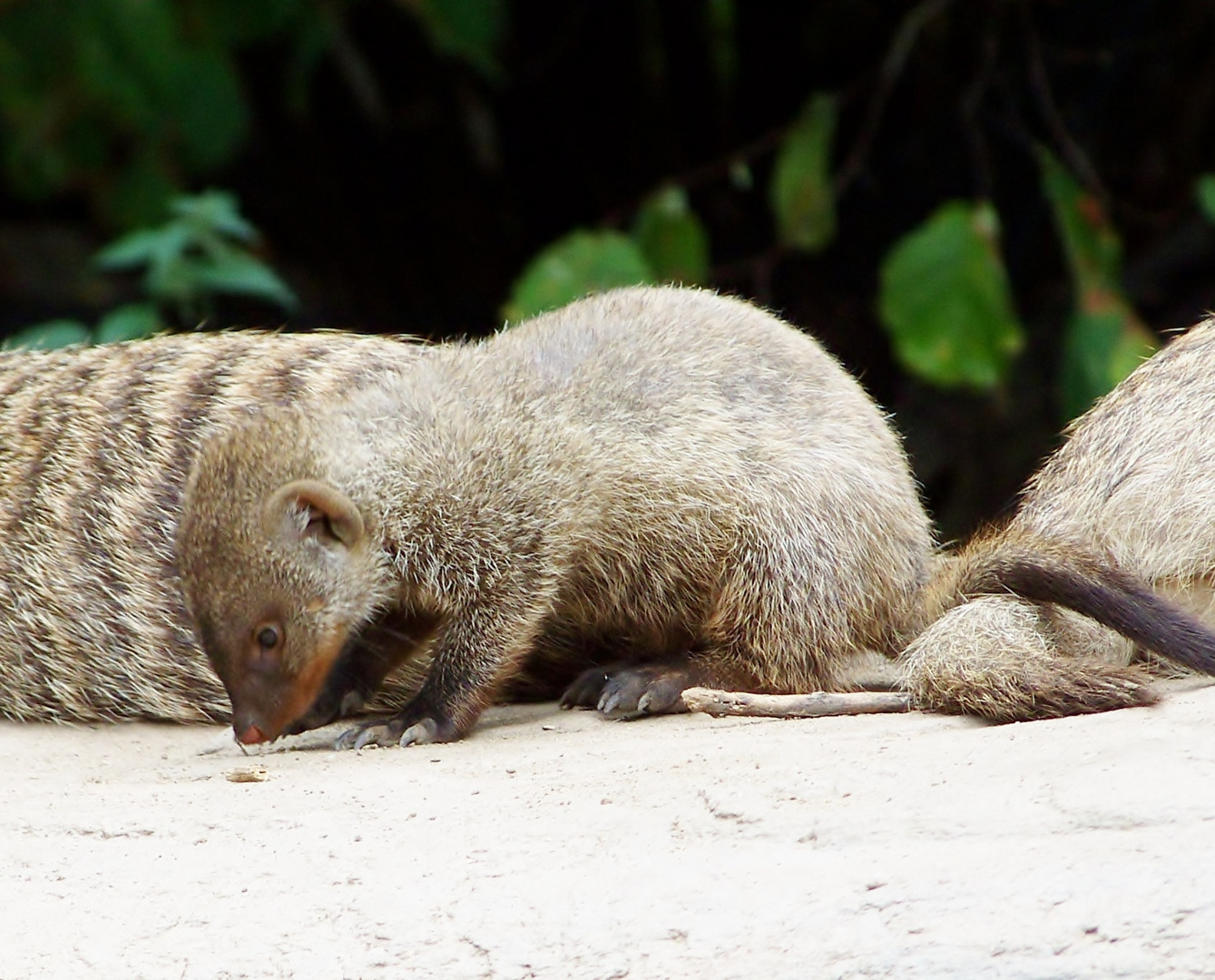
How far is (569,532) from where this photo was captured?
8.39ft

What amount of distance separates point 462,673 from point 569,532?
29cm

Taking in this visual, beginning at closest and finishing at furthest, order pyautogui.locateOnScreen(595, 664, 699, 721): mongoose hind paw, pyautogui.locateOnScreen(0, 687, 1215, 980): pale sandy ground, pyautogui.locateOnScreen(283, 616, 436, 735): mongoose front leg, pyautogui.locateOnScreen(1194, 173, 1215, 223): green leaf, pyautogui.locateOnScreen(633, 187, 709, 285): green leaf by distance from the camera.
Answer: pyautogui.locateOnScreen(0, 687, 1215, 980): pale sandy ground, pyautogui.locateOnScreen(595, 664, 699, 721): mongoose hind paw, pyautogui.locateOnScreen(283, 616, 436, 735): mongoose front leg, pyautogui.locateOnScreen(1194, 173, 1215, 223): green leaf, pyautogui.locateOnScreen(633, 187, 709, 285): green leaf

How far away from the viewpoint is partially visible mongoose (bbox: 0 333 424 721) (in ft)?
9.37

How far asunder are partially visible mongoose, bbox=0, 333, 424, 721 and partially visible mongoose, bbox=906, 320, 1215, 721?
106 centimetres

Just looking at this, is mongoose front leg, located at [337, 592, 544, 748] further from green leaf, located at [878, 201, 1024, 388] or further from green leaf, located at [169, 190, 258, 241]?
green leaf, located at [878, 201, 1024, 388]

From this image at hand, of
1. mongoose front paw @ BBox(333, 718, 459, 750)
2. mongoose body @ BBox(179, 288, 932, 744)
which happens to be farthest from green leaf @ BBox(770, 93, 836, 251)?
mongoose front paw @ BBox(333, 718, 459, 750)

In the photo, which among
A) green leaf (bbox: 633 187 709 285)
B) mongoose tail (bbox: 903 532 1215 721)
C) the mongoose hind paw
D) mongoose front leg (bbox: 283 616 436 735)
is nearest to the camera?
mongoose tail (bbox: 903 532 1215 721)

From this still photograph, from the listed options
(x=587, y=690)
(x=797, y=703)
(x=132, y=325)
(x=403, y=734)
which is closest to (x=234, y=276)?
(x=132, y=325)

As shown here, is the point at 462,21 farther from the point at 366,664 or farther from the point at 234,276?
the point at 366,664

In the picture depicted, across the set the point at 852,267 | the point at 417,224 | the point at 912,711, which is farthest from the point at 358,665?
Result: the point at 417,224

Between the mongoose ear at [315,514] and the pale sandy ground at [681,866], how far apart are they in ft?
1.45

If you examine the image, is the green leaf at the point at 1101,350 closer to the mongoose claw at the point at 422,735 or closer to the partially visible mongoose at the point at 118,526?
the partially visible mongoose at the point at 118,526

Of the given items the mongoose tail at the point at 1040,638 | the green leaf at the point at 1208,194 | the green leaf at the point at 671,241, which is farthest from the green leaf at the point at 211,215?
the green leaf at the point at 1208,194

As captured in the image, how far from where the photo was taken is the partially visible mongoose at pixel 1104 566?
2.17 m
